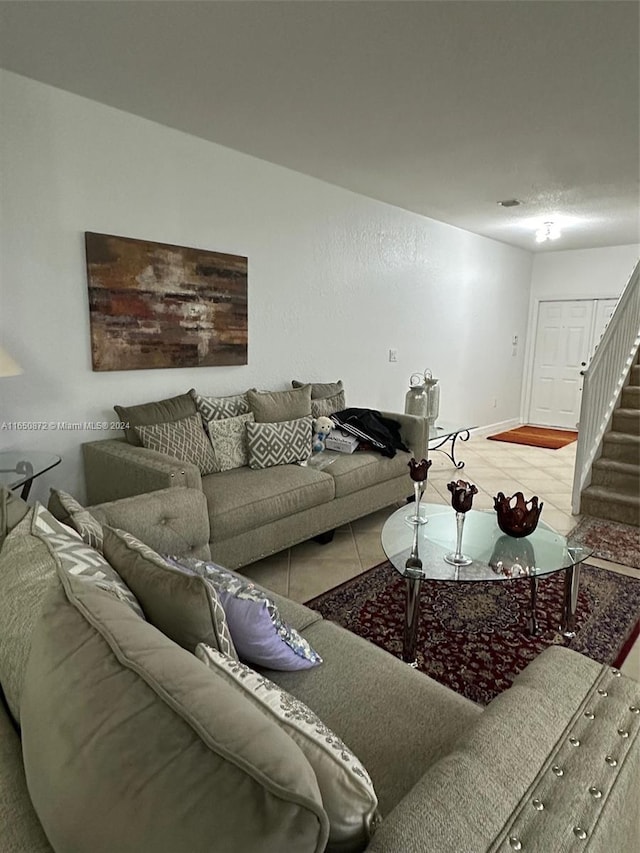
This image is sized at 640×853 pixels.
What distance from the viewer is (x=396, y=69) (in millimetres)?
2369

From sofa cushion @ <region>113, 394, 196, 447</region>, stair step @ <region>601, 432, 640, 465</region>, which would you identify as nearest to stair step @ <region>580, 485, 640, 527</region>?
stair step @ <region>601, 432, 640, 465</region>

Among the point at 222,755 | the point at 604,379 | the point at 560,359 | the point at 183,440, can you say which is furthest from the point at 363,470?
the point at 560,359

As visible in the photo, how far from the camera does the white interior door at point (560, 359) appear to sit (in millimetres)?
7020

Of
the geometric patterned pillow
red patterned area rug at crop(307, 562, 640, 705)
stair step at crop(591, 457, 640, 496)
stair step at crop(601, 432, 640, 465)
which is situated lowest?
red patterned area rug at crop(307, 562, 640, 705)

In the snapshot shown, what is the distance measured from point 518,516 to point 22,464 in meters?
2.28

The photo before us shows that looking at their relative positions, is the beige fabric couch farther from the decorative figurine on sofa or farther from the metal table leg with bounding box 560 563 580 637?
the metal table leg with bounding box 560 563 580 637

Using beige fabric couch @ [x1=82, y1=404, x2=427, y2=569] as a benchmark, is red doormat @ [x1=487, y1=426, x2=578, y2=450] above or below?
below

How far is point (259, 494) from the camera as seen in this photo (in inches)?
110

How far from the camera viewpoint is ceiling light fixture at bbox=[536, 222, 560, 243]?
17.3 ft

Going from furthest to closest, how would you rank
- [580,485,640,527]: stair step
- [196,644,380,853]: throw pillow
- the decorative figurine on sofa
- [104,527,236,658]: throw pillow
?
1. [580,485,640,527]: stair step
2. the decorative figurine on sofa
3. [104,527,236,658]: throw pillow
4. [196,644,380,853]: throw pillow

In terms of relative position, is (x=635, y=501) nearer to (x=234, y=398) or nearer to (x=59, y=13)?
(x=234, y=398)

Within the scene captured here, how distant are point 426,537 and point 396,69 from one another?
2.09 metres

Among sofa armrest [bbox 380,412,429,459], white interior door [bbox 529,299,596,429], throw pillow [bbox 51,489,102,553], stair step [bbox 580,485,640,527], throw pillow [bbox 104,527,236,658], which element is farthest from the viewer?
white interior door [bbox 529,299,596,429]

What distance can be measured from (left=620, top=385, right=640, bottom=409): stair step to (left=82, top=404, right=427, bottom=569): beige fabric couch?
232cm
